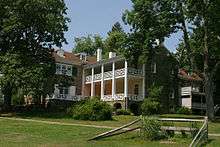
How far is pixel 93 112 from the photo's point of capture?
4138 centimetres

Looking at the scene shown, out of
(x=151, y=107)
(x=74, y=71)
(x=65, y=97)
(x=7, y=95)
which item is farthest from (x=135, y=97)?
(x=7, y=95)

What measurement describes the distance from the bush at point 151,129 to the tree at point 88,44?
80.6 metres

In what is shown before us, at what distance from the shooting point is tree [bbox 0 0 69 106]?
47.8 m

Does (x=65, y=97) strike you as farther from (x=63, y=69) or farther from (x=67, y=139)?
(x=67, y=139)

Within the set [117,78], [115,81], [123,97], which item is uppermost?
[117,78]

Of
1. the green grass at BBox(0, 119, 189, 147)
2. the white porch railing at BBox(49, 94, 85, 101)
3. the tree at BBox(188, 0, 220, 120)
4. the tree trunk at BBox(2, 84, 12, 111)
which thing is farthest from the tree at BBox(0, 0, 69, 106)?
the green grass at BBox(0, 119, 189, 147)

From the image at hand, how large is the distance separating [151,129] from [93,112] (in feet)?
58.0

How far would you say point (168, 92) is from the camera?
2640 inches

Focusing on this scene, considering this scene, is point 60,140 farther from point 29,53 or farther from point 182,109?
point 182,109

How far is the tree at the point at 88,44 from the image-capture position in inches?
4136

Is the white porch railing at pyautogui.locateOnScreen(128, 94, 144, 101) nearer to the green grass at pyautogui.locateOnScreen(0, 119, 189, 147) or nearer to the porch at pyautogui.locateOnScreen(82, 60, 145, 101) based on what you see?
the porch at pyautogui.locateOnScreen(82, 60, 145, 101)

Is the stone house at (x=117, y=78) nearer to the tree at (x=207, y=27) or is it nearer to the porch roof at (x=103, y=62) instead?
the porch roof at (x=103, y=62)

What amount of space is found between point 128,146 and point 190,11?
2643 cm

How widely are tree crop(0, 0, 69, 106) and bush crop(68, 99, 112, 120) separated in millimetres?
7206
